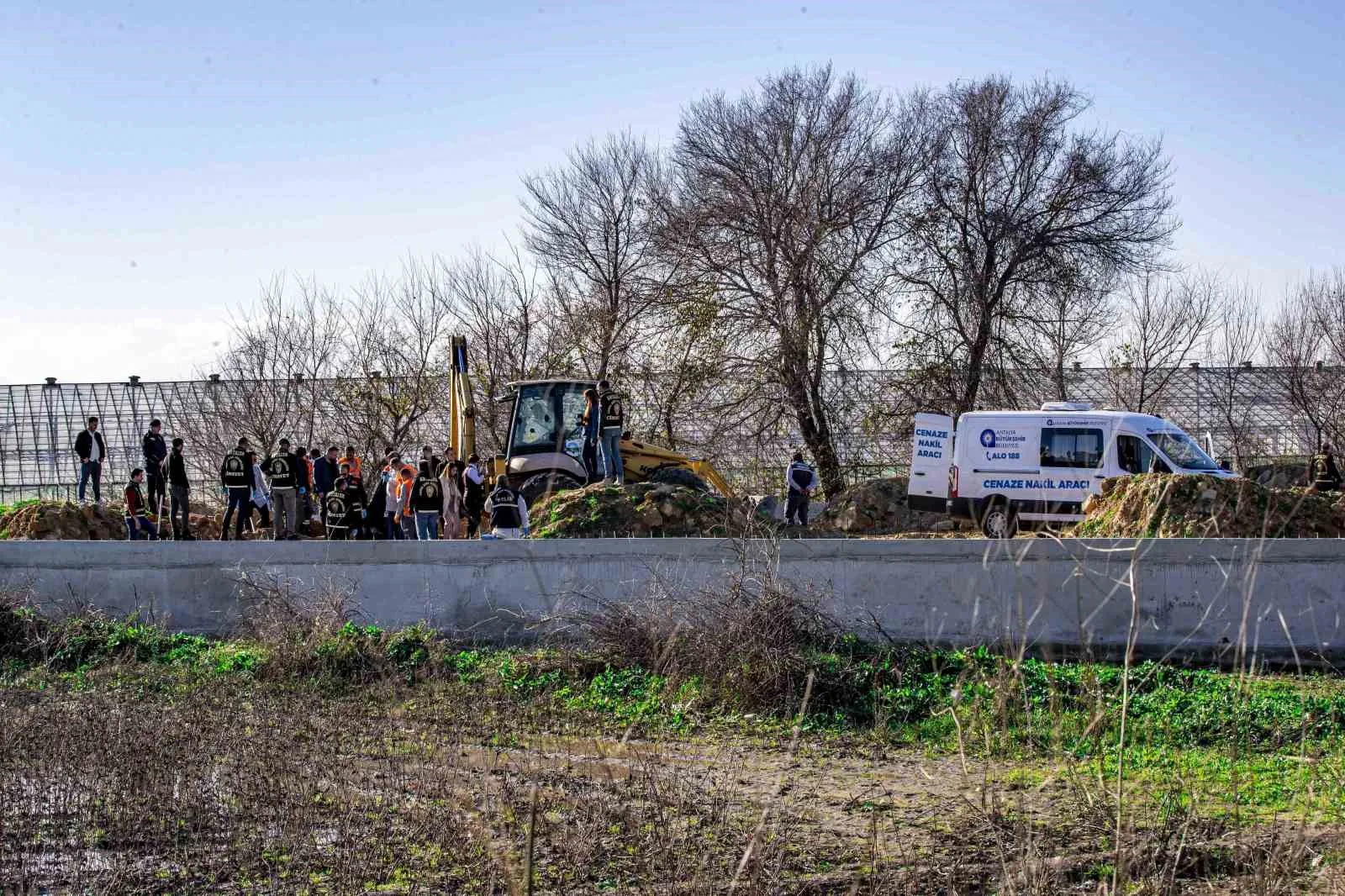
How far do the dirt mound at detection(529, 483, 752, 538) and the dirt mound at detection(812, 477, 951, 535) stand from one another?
7.10 meters

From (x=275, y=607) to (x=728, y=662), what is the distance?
4.58 m

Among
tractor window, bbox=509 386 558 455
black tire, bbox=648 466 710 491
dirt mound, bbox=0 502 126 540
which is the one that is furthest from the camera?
dirt mound, bbox=0 502 126 540

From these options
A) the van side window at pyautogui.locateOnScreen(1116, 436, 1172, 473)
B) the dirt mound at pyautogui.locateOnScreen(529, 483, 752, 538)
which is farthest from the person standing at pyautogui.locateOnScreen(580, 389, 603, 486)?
the van side window at pyautogui.locateOnScreen(1116, 436, 1172, 473)

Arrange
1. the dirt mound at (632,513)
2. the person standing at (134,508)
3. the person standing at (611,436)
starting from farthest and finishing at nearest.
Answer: the person standing at (134,508), the person standing at (611,436), the dirt mound at (632,513)

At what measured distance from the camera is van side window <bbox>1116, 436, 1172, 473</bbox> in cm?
1842

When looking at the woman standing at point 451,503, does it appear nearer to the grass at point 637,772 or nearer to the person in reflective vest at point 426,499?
the person in reflective vest at point 426,499

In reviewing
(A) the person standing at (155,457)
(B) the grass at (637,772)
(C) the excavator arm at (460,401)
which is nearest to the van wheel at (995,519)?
(B) the grass at (637,772)

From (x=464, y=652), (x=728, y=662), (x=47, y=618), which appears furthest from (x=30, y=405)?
(x=728, y=662)

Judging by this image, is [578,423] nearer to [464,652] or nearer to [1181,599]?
[464,652]

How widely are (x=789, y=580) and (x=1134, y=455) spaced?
9704 millimetres

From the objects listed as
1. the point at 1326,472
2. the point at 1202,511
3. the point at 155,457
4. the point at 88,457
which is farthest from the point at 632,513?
the point at 1326,472

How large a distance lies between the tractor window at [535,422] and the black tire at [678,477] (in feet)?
6.38

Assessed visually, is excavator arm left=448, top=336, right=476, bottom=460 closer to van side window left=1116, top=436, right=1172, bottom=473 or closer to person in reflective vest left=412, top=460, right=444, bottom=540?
person in reflective vest left=412, top=460, right=444, bottom=540

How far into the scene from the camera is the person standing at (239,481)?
19.4 m
